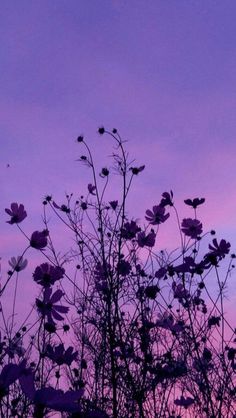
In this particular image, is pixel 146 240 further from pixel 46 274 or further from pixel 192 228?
pixel 46 274

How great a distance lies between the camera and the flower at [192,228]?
394 centimetres

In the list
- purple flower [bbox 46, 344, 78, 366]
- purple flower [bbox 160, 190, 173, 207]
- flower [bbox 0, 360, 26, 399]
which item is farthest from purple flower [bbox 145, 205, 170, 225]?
flower [bbox 0, 360, 26, 399]

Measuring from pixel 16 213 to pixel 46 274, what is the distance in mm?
675

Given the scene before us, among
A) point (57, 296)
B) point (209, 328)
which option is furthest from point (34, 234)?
point (209, 328)

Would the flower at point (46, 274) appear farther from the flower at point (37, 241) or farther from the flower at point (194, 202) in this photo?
the flower at point (194, 202)

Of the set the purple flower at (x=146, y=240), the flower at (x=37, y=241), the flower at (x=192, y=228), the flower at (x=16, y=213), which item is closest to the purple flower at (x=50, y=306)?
the flower at (x=37, y=241)

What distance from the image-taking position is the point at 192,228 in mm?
3959

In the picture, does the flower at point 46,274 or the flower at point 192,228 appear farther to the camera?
the flower at point 192,228

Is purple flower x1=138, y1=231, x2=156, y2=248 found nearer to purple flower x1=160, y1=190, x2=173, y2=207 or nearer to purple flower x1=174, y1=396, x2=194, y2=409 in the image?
purple flower x1=160, y1=190, x2=173, y2=207

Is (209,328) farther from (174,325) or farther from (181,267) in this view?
(181,267)

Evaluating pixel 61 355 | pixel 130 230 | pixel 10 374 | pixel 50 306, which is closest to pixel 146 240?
pixel 130 230

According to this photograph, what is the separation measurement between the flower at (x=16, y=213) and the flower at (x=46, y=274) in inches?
22.2

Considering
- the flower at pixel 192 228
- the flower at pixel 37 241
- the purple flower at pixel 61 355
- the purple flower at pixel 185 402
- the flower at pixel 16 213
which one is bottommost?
the purple flower at pixel 61 355

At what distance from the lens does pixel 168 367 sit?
3605 millimetres
